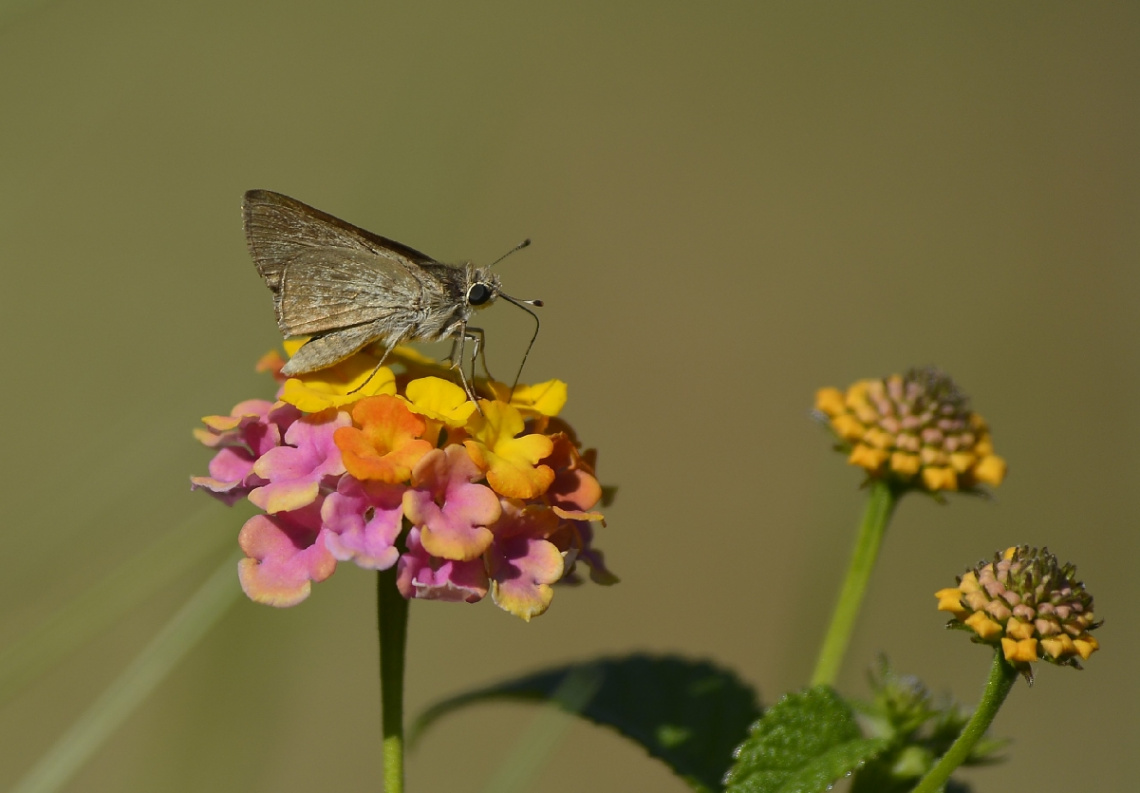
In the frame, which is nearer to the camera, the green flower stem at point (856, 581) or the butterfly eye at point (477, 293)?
the green flower stem at point (856, 581)

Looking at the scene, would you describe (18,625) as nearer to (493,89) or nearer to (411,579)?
(411,579)

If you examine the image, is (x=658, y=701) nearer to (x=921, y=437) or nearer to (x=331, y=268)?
(x=921, y=437)

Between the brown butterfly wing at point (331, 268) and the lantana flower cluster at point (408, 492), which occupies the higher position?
the brown butterfly wing at point (331, 268)

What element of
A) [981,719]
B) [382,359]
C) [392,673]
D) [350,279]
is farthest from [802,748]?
[350,279]

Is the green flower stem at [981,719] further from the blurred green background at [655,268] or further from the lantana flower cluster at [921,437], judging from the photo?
the blurred green background at [655,268]

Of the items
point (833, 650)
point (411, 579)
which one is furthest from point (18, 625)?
point (833, 650)

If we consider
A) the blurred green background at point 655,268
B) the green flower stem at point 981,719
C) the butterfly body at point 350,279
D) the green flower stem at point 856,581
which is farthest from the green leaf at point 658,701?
the blurred green background at point 655,268

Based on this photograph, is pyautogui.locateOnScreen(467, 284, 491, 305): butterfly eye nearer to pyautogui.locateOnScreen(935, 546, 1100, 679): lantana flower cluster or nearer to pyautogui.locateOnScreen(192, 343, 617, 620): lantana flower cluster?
pyautogui.locateOnScreen(192, 343, 617, 620): lantana flower cluster
